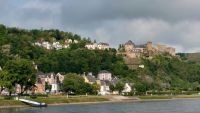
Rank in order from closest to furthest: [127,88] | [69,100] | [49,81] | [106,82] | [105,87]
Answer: [69,100], [49,81], [105,87], [106,82], [127,88]

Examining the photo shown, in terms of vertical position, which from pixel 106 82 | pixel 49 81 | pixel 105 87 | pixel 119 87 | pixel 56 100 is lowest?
pixel 56 100

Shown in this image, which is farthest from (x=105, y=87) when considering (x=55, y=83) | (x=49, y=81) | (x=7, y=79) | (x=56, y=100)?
(x=7, y=79)

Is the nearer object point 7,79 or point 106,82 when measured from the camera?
point 7,79

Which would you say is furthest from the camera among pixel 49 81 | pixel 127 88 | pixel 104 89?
pixel 127 88

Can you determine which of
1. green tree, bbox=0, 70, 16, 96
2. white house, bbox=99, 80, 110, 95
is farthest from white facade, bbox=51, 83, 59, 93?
green tree, bbox=0, 70, 16, 96

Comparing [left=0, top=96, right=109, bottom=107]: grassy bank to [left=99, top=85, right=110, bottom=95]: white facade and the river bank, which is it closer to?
the river bank

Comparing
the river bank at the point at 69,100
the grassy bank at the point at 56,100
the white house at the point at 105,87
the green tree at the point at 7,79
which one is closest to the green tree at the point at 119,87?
the white house at the point at 105,87

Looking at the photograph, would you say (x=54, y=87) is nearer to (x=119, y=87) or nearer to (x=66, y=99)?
(x=119, y=87)

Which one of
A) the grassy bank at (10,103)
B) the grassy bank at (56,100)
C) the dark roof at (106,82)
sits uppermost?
the dark roof at (106,82)

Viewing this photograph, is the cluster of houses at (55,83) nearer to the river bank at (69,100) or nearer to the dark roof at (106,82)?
the dark roof at (106,82)

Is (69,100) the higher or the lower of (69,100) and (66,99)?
the lower

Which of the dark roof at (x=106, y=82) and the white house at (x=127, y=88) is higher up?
the dark roof at (x=106, y=82)

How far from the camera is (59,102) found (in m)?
117

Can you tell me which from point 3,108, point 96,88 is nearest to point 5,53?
point 96,88
